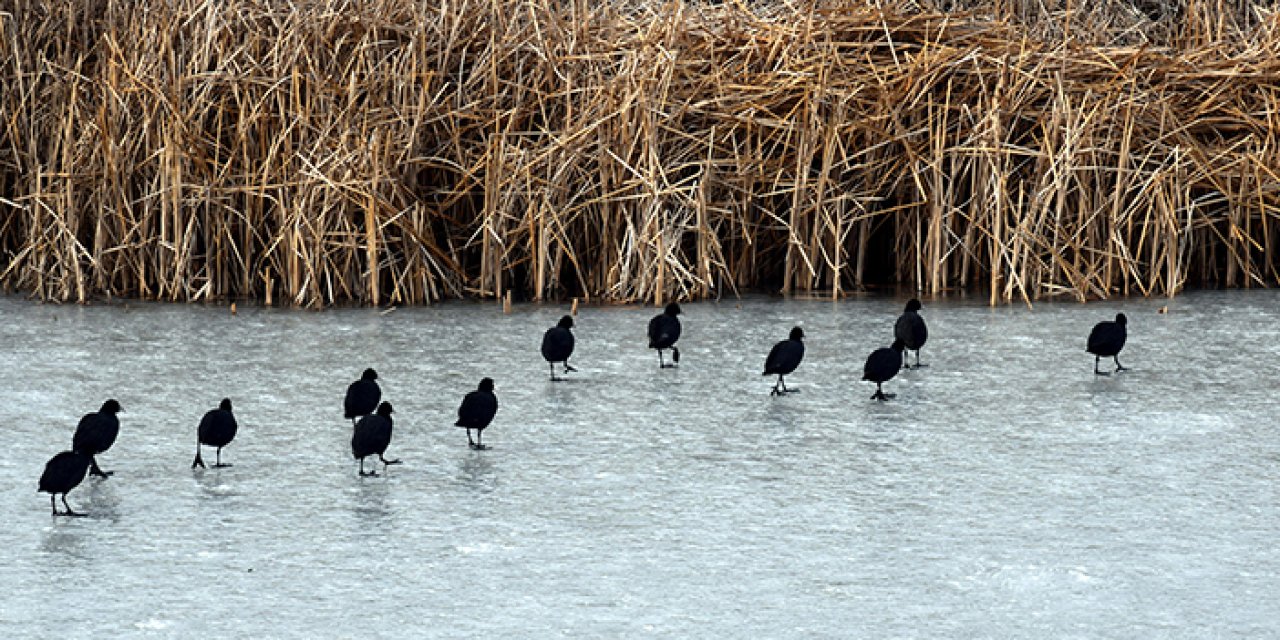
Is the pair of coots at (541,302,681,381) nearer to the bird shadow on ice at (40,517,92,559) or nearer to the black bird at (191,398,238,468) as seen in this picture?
the black bird at (191,398,238,468)

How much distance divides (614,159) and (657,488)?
436 centimetres

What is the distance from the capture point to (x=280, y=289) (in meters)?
10.6

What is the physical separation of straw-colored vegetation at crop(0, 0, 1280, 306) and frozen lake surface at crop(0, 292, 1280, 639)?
0.82 m

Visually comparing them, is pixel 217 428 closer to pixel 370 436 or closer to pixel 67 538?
pixel 370 436

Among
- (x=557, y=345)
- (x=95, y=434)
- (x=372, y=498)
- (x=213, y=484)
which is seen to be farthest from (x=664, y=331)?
(x=95, y=434)

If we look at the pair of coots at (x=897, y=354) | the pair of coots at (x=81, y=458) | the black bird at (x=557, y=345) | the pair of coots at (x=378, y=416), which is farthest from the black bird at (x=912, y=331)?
the pair of coots at (x=81, y=458)

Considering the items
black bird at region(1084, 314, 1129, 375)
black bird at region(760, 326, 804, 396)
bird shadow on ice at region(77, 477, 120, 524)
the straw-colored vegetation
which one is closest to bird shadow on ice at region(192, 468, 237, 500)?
bird shadow on ice at region(77, 477, 120, 524)

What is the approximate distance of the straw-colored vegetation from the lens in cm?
1016

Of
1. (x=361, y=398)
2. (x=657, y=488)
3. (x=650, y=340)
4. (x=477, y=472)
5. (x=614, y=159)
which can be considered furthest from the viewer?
(x=614, y=159)

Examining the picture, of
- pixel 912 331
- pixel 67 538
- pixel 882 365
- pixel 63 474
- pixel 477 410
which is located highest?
pixel 912 331

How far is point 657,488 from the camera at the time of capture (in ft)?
20.1

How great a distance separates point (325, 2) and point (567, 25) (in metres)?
1.56

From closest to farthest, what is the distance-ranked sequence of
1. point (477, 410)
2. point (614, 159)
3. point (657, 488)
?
point (657, 488) < point (477, 410) < point (614, 159)

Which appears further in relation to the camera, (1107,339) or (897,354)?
(1107,339)
